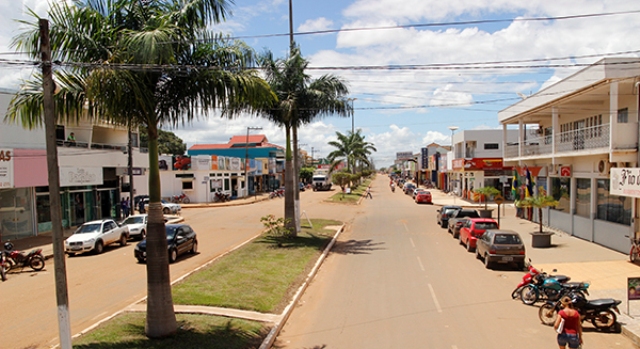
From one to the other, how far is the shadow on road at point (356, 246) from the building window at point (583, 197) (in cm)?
999

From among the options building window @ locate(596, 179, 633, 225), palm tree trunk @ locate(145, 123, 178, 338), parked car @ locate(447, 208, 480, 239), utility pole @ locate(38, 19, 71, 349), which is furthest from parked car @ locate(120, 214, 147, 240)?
building window @ locate(596, 179, 633, 225)

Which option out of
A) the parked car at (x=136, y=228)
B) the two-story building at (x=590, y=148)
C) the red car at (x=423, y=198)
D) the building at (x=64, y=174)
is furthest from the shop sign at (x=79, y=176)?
the red car at (x=423, y=198)

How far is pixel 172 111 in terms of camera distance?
982cm

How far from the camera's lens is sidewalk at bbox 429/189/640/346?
11037 mm

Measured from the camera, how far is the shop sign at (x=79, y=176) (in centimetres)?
2756

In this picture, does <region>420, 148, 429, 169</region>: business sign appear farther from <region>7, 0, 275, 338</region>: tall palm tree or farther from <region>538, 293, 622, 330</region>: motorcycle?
<region>7, 0, 275, 338</region>: tall palm tree

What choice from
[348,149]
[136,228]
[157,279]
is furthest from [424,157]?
[157,279]

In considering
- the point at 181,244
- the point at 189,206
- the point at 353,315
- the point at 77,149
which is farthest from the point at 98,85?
the point at 189,206

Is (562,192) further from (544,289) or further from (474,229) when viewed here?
(544,289)

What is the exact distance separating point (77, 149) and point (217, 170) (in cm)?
2538

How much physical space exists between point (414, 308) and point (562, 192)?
1842 centimetres

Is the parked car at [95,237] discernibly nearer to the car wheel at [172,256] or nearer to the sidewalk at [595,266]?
the car wheel at [172,256]

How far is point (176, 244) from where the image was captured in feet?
61.5

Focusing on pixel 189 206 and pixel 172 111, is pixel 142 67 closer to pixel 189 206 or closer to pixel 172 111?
→ pixel 172 111
